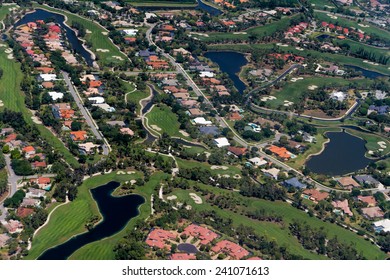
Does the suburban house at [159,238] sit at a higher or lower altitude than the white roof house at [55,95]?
higher

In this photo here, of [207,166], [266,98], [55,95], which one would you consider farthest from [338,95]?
[55,95]

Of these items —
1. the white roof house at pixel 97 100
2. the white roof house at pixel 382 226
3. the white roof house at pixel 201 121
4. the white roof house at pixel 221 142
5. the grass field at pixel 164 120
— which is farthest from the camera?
the white roof house at pixel 97 100

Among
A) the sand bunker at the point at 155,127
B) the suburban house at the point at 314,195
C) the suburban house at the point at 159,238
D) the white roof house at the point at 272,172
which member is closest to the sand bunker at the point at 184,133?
the sand bunker at the point at 155,127

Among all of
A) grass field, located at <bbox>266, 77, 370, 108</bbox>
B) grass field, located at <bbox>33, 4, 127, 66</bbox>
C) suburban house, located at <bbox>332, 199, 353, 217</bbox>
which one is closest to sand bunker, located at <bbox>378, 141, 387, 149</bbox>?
grass field, located at <bbox>266, 77, 370, 108</bbox>

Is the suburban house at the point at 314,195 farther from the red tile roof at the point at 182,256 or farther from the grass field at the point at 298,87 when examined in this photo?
the grass field at the point at 298,87

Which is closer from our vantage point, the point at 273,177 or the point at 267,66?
the point at 273,177

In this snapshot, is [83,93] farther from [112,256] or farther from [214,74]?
[112,256]

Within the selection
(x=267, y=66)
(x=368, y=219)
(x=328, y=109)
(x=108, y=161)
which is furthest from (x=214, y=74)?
(x=368, y=219)
